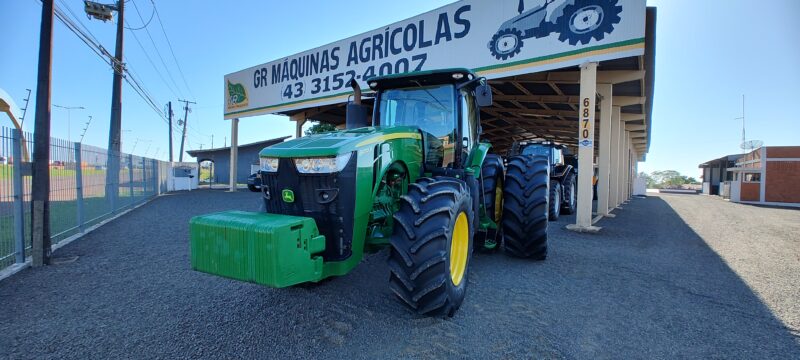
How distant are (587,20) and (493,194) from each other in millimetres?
4744

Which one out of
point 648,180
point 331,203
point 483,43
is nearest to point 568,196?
point 483,43

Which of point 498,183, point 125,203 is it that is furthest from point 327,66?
point 498,183

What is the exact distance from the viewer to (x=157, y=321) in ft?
10.4

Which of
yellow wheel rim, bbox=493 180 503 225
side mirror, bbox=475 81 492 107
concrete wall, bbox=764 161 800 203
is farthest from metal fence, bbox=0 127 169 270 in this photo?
concrete wall, bbox=764 161 800 203

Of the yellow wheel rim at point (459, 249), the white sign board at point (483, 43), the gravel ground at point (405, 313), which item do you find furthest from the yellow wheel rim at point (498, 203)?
the white sign board at point (483, 43)

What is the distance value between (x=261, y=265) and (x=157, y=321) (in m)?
1.47

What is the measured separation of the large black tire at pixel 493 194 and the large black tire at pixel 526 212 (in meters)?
0.21

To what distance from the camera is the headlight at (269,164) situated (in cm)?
319

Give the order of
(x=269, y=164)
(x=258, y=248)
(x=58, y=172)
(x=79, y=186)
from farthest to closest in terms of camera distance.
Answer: (x=79, y=186)
(x=58, y=172)
(x=269, y=164)
(x=258, y=248)

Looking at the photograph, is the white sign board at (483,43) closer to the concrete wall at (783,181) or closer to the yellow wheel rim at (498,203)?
the yellow wheel rim at (498,203)

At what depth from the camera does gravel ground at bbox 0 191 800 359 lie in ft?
9.09

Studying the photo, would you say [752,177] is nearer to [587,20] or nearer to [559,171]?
[559,171]

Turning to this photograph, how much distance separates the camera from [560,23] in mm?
7801

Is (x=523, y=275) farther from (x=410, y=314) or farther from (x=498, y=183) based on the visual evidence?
(x=410, y=314)
